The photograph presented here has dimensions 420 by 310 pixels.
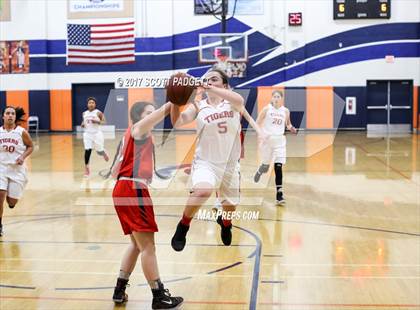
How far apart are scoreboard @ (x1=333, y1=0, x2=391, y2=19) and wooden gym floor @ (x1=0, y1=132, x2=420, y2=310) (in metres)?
12.1

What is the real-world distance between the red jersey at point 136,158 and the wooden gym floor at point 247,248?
4.05 feet

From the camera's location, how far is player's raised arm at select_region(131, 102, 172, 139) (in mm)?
3515

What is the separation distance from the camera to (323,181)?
11.9 meters

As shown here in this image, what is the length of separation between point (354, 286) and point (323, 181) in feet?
21.2

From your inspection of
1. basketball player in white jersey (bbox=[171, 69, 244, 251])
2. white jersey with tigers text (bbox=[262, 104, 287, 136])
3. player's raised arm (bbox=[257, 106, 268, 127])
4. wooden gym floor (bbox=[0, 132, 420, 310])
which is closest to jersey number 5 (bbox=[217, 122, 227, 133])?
basketball player in white jersey (bbox=[171, 69, 244, 251])

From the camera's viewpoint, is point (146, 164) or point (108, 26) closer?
point (146, 164)

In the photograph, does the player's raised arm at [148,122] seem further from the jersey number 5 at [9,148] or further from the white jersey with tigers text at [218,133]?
the jersey number 5 at [9,148]

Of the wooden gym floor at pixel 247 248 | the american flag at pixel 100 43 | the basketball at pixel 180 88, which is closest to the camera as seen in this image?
the basketball at pixel 180 88

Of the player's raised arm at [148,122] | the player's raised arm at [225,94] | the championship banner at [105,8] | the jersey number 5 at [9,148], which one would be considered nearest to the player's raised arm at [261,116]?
the jersey number 5 at [9,148]

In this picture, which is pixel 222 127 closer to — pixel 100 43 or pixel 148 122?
pixel 148 122

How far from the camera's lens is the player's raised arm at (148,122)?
352 cm

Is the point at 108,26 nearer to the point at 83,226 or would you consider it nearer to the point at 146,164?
the point at 83,226

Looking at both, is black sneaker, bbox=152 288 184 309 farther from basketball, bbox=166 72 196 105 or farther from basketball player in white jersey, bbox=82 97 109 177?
basketball player in white jersey, bbox=82 97 109 177

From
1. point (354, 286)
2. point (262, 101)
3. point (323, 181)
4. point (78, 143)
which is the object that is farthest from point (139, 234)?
point (262, 101)
